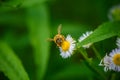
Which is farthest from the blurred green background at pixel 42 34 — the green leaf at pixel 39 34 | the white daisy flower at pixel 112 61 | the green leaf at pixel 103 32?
the white daisy flower at pixel 112 61

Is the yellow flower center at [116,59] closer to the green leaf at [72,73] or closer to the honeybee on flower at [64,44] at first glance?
the honeybee on flower at [64,44]

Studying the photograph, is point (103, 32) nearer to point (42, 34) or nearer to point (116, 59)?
point (116, 59)

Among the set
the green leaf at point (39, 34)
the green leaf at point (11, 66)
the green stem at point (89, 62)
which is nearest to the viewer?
the green stem at point (89, 62)

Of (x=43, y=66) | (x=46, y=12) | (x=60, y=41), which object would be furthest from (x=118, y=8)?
(x=60, y=41)

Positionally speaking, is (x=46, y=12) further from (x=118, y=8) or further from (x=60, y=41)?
(x=60, y=41)

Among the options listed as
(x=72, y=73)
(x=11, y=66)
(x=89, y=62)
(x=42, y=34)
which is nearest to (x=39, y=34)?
(x=42, y=34)

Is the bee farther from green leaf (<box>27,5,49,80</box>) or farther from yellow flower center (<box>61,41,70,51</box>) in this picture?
green leaf (<box>27,5,49,80</box>)
